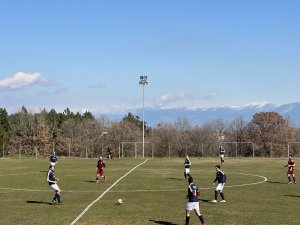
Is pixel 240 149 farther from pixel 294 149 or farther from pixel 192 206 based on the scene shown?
pixel 192 206

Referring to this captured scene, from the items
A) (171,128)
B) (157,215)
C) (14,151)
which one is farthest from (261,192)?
(14,151)

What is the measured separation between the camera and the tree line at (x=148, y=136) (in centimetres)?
9606

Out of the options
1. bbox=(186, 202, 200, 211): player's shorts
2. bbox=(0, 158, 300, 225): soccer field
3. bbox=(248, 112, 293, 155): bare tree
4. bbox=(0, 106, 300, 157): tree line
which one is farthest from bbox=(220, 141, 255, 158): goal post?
bbox=(186, 202, 200, 211): player's shorts

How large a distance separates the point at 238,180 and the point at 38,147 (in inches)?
3459

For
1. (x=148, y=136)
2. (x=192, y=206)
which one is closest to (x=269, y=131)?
(x=148, y=136)

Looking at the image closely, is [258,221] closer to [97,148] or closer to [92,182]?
[92,182]

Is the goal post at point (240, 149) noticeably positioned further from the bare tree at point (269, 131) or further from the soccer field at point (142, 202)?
the soccer field at point (142, 202)

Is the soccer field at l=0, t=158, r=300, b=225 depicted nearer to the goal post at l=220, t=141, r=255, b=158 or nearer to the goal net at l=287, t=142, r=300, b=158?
the goal post at l=220, t=141, r=255, b=158

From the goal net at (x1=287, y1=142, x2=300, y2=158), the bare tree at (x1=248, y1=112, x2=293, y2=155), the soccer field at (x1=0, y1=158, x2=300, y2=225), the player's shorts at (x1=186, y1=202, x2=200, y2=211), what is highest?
the bare tree at (x1=248, y1=112, x2=293, y2=155)

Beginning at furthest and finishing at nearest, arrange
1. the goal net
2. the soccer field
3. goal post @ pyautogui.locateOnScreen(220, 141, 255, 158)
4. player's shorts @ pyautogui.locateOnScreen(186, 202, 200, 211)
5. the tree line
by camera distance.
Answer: the tree line
the goal net
goal post @ pyautogui.locateOnScreen(220, 141, 255, 158)
the soccer field
player's shorts @ pyautogui.locateOnScreen(186, 202, 200, 211)

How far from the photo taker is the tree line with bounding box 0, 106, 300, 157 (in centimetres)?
9606

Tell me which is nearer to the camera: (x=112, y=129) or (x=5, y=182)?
→ (x=5, y=182)

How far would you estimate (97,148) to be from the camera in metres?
116

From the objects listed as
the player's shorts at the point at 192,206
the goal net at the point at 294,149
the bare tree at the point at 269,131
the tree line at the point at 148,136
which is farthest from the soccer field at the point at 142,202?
the bare tree at the point at 269,131
